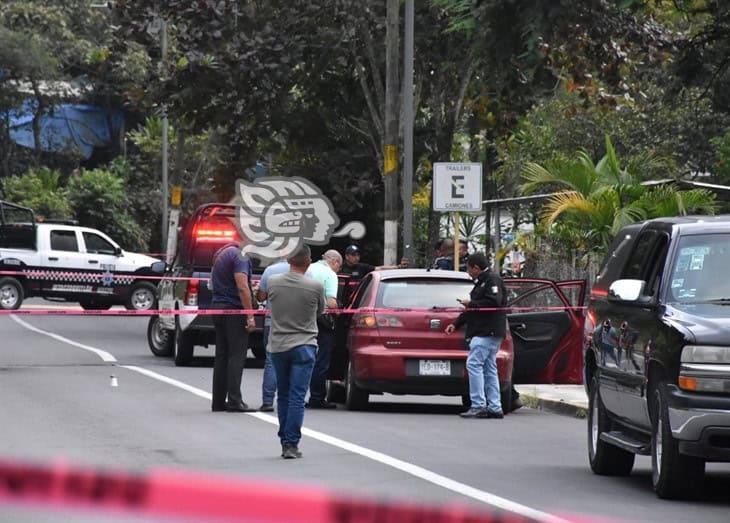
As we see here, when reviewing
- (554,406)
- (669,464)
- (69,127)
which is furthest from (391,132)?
(69,127)

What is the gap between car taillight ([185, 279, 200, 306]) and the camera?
23469 mm

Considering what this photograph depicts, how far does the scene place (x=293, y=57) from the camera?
31.8 meters

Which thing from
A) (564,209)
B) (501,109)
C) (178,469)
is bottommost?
(178,469)

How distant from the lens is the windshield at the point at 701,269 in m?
9.89

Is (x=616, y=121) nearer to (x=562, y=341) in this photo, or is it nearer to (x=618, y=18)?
(x=618, y=18)

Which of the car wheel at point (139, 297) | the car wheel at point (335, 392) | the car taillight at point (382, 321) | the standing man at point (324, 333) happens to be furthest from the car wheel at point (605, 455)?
the car wheel at point (139, 297)

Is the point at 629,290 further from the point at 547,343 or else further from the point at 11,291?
the point at 11,291

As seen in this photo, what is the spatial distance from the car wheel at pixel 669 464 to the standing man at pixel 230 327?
710 centimetres

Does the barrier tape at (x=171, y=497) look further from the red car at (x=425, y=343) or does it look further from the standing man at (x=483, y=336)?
A: the red car at (x=425, y=343)

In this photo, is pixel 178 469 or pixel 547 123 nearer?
pixel 178 469

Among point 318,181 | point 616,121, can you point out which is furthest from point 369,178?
point 616,121

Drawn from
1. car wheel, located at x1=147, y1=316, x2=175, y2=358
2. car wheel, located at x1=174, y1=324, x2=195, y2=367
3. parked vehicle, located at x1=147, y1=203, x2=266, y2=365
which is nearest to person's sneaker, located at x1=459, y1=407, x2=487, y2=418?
parked vehicle, located at x1=147, y1=203, x2=266, y2=365

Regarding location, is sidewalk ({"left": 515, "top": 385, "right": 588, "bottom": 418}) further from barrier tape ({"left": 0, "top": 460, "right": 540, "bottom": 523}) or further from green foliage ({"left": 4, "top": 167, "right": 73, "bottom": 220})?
green foliage ({"left": 4, "top": 167, "right": 73, "bottom": 220})

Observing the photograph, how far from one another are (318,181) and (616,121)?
27.6 ft
